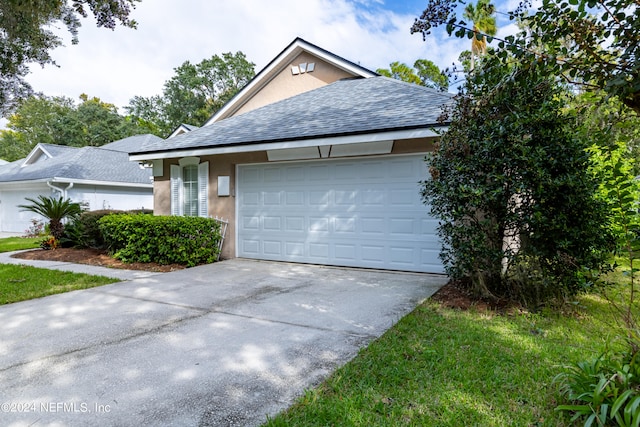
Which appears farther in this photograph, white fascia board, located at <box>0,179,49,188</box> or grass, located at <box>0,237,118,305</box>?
white fascia board, located at <box>0,179,49,188</box>

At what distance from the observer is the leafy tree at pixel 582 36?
6.44 feet

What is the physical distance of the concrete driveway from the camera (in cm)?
246

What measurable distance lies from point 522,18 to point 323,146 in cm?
522

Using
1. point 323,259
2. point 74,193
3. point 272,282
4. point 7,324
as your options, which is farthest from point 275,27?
point 7,324

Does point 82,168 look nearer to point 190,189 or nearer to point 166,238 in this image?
point 190,189

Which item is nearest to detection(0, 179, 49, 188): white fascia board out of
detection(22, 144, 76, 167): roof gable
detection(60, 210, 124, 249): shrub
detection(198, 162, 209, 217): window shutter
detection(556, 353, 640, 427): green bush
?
detection(22, 144, 76, 167): roof gable

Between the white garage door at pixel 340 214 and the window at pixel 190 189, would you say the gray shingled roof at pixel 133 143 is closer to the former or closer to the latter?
the window at pixel 190 189

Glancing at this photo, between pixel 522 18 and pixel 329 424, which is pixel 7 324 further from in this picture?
pixel 522 18

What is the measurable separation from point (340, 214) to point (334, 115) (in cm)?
232

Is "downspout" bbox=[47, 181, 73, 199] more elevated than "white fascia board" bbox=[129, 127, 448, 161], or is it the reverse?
"white fascia board" bbox=[129, 127, 448, 161]

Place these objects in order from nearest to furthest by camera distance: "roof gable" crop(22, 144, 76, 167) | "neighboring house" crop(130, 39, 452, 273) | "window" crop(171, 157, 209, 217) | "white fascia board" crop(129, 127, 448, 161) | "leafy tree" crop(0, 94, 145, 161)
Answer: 1. "white fascia board" crop(129, 127, 448, 161)
2. "neighboring house" crop(130, 39, 452, 273)
3. "window" crop(171, 157, 209, 217)
4. "roof gable" crop(22, 144, 76, 167)
5. "leafy tree" crop(0, 94, 145, 161)

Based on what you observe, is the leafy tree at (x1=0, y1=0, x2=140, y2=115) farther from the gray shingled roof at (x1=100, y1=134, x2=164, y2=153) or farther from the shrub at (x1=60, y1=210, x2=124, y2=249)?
the gray shingled roof at (x1=100, y1=134, x2=164, y2=153)

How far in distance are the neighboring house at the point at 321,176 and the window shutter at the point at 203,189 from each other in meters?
0.03

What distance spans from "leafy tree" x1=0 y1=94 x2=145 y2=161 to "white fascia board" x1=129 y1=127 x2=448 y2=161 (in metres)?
27.4
